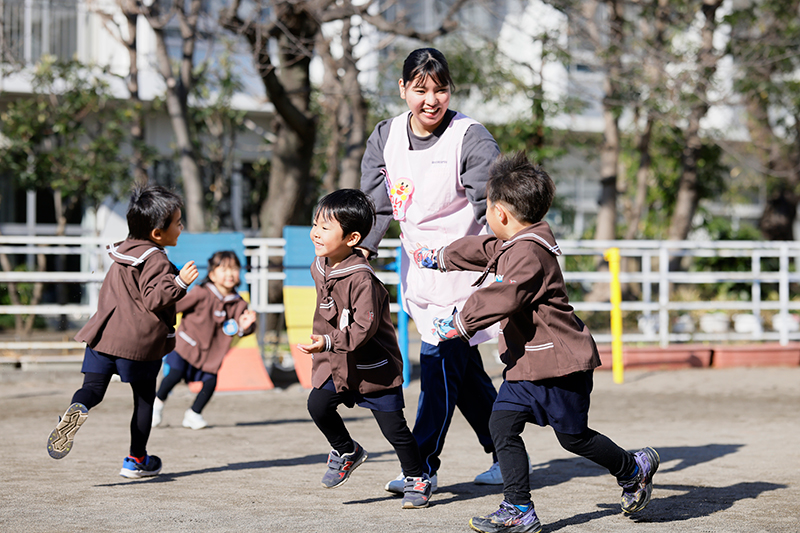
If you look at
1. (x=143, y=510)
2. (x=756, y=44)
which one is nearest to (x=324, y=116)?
(x=756, y=44)

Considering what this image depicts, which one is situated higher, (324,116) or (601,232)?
(324,116)

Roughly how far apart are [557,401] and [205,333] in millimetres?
3563

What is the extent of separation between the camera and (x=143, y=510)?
3525 mm

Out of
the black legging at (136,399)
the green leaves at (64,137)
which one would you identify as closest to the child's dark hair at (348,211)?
the black legging at (136,399)

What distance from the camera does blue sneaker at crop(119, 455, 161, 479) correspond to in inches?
165

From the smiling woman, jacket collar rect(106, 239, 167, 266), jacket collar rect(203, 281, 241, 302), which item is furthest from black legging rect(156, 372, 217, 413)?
the smiling woman

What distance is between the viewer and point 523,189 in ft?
11.0

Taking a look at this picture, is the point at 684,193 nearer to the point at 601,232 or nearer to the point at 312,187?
the point at 601,232

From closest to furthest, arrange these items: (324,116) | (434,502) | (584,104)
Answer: (434,502)
(584,104)
(324,116)

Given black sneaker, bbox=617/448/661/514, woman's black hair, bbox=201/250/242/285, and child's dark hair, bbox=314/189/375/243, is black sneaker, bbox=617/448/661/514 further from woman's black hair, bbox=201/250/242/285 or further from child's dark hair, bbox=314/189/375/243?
woman's black hair, bbox=201/250/242/285

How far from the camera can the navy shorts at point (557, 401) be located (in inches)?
129

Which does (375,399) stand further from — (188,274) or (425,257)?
(188,274)

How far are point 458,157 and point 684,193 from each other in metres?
10.7

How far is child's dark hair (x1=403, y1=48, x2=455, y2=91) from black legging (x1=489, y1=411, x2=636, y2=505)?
57.6 inches
